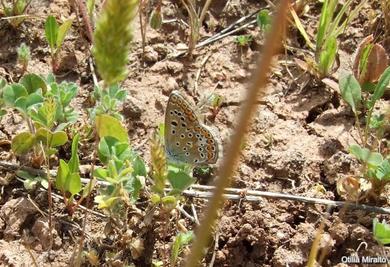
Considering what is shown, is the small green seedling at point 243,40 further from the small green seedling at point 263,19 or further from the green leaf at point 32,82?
the green leaf at point 32,82

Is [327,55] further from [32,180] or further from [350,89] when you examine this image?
[32,180]

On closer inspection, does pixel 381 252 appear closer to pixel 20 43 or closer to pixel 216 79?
pixel 216 79

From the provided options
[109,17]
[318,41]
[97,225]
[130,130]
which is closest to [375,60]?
[318,41]

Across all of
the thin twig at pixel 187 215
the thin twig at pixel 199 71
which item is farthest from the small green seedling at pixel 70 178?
the thin twig at pixel 199 71

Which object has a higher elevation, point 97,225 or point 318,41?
point 318,41

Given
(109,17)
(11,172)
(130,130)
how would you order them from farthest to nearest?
(130,130) → (11,172) → (109,17)
